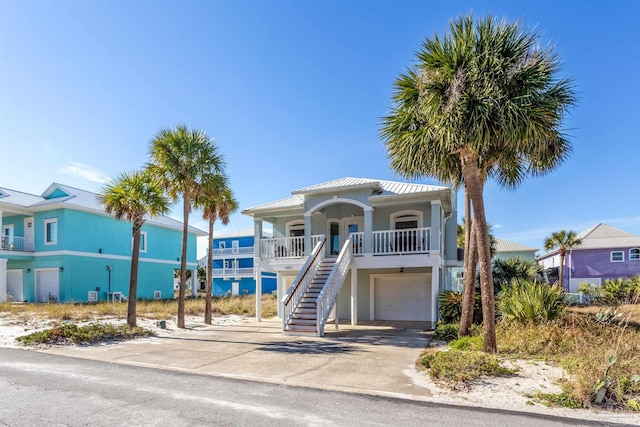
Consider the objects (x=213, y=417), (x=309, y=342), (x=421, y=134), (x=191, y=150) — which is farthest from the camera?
(x=191, y=150)

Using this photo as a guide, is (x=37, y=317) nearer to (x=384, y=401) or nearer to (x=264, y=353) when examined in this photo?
(x=264, y=353)

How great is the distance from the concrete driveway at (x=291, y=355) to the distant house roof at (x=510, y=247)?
33.0 m

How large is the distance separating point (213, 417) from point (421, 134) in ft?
25.7

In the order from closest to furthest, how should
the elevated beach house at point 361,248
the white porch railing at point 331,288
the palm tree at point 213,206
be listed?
the white porch railing at point 331,288 < the elevated beach house at point 361,248 < the palm tree at point 213,206

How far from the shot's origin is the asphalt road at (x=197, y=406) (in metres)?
5.47

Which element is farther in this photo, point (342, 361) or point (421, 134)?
point (421, 134)

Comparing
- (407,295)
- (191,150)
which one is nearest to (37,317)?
(191,150)

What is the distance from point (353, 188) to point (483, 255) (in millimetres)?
7876

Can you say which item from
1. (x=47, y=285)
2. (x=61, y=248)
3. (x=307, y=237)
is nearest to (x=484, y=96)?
(x=307, y=237)

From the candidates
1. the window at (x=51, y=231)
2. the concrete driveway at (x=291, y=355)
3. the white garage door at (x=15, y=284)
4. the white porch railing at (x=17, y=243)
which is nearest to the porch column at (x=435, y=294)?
the concrete driveway at (x=291, y=355)

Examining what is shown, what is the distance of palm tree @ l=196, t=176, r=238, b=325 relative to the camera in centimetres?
1633

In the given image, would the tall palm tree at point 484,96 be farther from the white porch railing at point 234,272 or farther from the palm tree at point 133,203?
the white porch railing at point 234,272

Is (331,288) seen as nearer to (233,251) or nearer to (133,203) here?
(133,203)

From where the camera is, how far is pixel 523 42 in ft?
30.7
